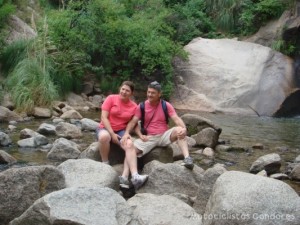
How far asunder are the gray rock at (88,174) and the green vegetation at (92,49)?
20.1ft

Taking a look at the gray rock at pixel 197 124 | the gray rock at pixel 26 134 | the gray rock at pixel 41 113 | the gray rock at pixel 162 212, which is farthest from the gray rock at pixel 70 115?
the gray rock at pixel 162 212

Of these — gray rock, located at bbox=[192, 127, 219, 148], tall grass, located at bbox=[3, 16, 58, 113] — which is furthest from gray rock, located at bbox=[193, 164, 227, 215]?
tall grass, located at bbox=[3, 16, 58, 113]

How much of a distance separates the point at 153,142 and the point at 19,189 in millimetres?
2214

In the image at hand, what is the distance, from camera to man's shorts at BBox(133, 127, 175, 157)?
5957 mm

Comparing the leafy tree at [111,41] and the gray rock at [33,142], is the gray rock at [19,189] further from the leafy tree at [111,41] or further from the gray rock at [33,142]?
the leafy tree at [111,41]

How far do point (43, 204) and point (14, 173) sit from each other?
23.7 inches

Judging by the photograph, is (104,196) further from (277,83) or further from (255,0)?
(255,0)

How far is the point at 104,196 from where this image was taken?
395 cm

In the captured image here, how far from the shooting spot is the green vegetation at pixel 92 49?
11.6 m

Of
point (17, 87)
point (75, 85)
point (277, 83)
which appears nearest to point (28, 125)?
point (17, 87)

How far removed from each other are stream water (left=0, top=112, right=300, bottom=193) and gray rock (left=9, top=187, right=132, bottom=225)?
8.80 feet

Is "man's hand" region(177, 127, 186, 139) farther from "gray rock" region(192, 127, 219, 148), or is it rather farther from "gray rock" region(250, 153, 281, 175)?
"gray rock" region(192, 127, 219, 148)

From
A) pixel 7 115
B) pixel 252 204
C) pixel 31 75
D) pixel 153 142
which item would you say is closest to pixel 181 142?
pixel 153 142

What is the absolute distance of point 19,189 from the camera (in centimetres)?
420
